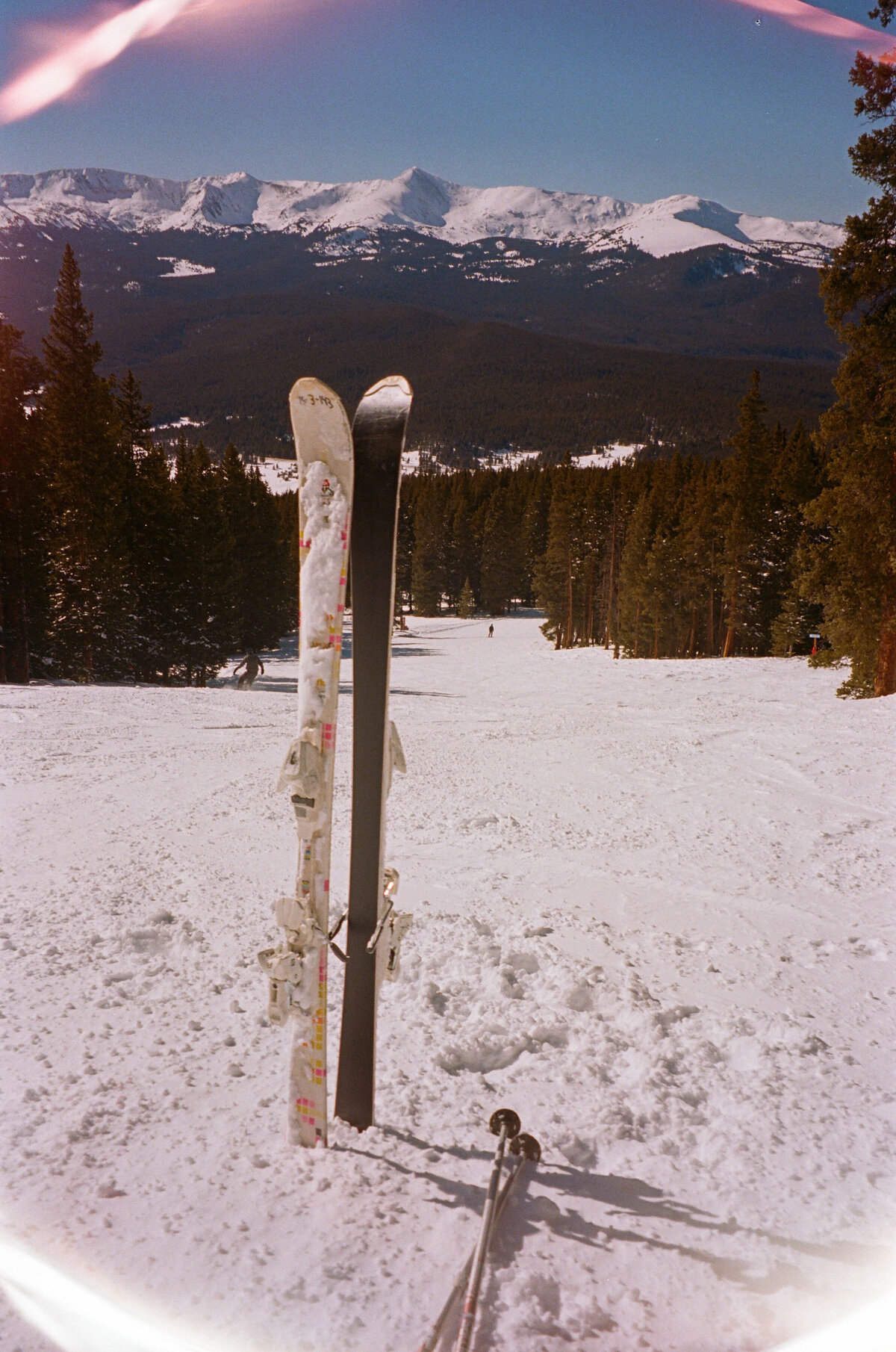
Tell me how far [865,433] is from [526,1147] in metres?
15.5

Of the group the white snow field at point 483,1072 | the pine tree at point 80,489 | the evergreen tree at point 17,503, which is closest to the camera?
the white snow field at point 483,1072

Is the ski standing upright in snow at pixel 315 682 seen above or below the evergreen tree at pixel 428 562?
below

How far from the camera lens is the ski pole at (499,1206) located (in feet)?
7.78

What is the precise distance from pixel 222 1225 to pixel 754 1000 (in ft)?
12.0

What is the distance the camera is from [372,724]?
3184mm

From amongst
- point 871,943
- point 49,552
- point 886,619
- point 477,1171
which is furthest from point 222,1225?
point 49,552

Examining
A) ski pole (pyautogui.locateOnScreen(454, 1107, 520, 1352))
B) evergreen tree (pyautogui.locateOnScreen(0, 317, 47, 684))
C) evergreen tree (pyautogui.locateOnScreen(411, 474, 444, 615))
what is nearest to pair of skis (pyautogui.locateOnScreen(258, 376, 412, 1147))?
ski pole (pyautogui.locateOnScreen(454, 1107, 520, 1352))

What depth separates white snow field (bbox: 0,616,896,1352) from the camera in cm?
265

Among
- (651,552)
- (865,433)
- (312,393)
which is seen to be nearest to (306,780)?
(312,393)

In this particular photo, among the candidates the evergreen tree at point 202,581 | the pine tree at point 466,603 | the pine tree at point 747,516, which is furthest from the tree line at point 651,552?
the evergreen tree at point 202,581

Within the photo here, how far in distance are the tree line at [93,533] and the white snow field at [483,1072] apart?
13.5 m

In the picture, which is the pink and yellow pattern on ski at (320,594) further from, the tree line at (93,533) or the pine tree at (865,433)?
the tree line at (93,533)

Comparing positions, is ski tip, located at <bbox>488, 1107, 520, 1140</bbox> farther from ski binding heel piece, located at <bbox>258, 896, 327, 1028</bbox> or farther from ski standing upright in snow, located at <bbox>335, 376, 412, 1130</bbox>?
ski binding heel piece, located at <bbox>258, 896, 327, 1028</bbox>

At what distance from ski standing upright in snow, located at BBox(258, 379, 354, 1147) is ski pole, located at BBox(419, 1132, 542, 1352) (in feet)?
3.54
